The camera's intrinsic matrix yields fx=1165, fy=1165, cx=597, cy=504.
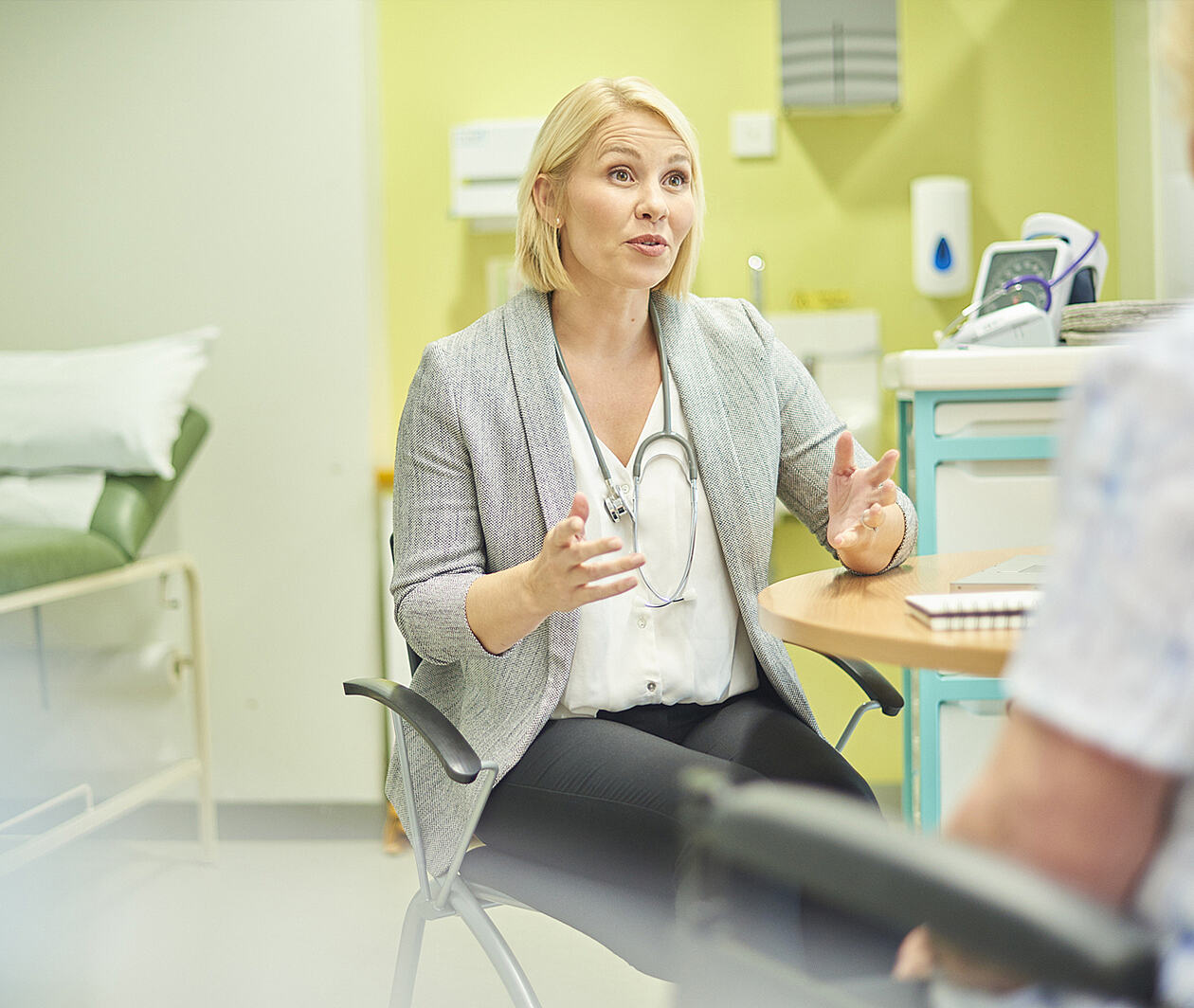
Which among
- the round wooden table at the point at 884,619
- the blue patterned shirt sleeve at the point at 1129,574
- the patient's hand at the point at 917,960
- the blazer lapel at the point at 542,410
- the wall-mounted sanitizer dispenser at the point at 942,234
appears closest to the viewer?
the blue patterned shirt sleeve at the point at 1129,574

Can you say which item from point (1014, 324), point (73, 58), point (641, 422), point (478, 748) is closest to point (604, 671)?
point (478, 748)

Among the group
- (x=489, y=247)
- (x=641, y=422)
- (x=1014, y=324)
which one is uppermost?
(x=489, y=247)

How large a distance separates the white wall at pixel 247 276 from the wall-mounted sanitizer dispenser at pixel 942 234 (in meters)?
1.31

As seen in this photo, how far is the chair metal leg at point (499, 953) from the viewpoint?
48.1 inches

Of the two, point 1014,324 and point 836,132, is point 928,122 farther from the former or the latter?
point 1014,324

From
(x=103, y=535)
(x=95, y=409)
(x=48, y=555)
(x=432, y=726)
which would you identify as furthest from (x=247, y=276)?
(x=432, y=726)

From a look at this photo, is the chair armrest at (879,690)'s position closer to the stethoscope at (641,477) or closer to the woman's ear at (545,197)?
the stethoscope at (641,477)

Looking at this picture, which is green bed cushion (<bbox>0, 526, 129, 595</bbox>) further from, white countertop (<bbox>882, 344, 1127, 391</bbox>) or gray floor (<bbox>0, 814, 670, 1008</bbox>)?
white countertop (<bbox>882, 344, 1127, 391</bbox>)

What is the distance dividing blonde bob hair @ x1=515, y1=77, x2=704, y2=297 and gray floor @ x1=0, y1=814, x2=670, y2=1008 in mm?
1145

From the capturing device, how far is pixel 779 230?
2.88 metres

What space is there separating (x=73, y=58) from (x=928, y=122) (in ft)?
6.78

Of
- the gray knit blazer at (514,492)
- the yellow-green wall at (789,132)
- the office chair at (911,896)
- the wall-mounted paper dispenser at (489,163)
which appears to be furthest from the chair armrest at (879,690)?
the wall-mounted paper dispenser at (489,163)

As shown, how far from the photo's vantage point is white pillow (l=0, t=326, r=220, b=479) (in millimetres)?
2418

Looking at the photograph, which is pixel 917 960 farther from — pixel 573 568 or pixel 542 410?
pixel 542 410
